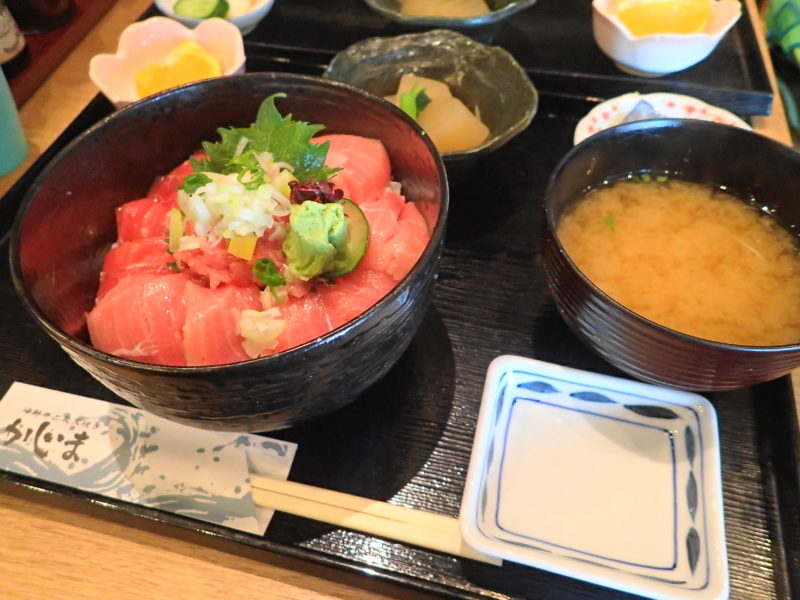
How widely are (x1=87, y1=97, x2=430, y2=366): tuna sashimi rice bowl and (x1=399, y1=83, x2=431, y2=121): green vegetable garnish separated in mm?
466

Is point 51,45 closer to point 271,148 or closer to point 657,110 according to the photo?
point 271,148

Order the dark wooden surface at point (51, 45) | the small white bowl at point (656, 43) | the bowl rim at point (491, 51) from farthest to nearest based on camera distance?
1. the dark wooden surface at point (51, 45)
2. the small white bowl at point (656, 43)
3. the bowl rim at point (491, 51)

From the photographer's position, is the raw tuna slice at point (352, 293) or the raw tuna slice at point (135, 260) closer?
the raw tuna slice at point (352, 293)

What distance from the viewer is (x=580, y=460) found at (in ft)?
3.41

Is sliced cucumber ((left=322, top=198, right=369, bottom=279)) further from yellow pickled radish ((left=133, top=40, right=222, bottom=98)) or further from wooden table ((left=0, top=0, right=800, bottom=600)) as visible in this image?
yellow pickled radish ((left=133, top=40, right=222, bottom=98))

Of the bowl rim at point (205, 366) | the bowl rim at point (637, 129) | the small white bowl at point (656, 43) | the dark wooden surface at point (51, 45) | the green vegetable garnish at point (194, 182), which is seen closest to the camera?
the bowl rim at point (205, 366)

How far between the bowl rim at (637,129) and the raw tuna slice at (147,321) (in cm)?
64

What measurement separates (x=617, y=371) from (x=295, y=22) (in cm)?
152

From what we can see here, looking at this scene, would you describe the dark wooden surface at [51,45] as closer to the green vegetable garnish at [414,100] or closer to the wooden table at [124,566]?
the green vegetable garnish at [414,100]

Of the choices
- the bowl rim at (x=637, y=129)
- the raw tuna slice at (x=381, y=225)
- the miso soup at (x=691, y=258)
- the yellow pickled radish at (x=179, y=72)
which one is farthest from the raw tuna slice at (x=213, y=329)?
the yellow pickled radish at (x=179, y=72)

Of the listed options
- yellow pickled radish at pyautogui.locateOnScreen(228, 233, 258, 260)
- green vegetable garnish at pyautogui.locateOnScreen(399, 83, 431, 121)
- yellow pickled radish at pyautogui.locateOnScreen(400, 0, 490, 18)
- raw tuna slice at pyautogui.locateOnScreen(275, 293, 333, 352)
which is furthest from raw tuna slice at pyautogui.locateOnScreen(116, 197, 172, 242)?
yellow pickled radish at pyautogui.locateOnScreen(400, 0, 490, 18)

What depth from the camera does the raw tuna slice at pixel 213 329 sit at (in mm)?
921

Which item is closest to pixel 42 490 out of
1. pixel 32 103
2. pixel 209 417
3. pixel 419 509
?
pixel 209 417

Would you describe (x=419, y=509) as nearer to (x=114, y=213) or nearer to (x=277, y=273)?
(x=277, y=273)
